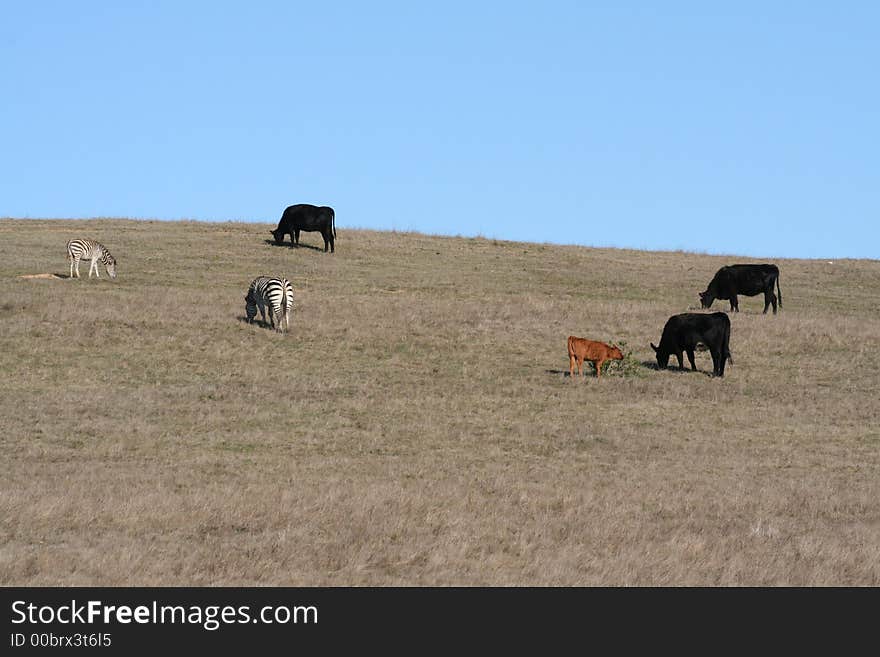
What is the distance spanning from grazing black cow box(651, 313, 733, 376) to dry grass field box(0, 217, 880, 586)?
0.64 metres

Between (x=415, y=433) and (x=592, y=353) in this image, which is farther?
(x=592, y=353)

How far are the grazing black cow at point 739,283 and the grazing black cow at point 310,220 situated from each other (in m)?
16.3

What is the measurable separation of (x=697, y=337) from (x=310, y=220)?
953 inches

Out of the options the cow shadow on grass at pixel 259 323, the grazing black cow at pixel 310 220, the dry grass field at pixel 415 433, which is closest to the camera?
the dry grass field at pixel 415 433

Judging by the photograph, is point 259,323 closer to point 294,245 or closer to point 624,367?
point 624,367

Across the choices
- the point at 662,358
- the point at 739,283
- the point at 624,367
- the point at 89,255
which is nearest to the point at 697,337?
the point at 662,358

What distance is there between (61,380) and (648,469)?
13.0 meters

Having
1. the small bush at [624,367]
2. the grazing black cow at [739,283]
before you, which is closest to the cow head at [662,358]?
the small bush at [624,367]

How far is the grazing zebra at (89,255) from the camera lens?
127ft

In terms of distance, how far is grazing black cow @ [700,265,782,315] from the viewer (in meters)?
38.5

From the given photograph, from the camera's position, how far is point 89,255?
1537 inches

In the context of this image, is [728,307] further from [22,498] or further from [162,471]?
[22,498]

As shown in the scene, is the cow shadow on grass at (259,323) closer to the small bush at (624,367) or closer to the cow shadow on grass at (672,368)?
the small bush at (624,367)
